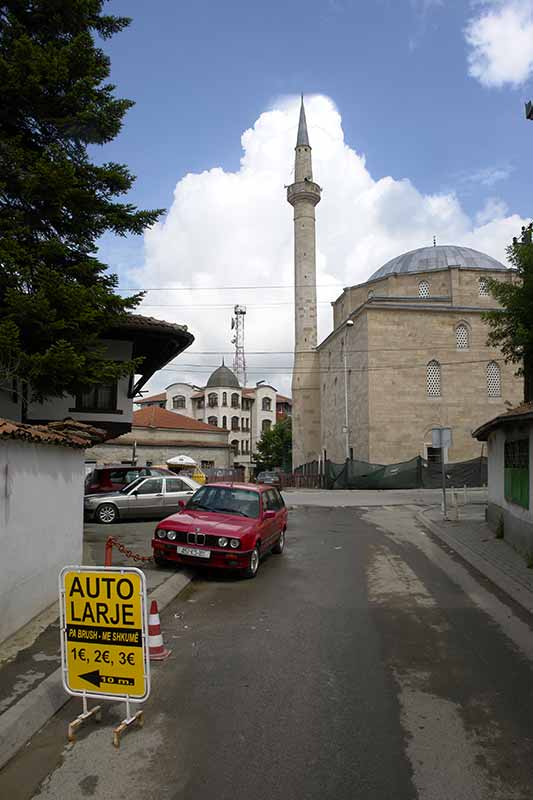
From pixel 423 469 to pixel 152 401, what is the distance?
5775 cm

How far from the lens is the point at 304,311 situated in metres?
51.4

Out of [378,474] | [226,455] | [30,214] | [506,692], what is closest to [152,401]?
[226,455]

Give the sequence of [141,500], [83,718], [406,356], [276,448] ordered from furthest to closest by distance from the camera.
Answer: [276,448] → [406,356] → [141,500] → [83,718]

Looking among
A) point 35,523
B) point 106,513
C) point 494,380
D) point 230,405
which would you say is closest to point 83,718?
point 35,523

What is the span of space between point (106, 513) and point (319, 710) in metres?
13.0

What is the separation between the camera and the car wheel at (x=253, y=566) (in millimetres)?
9375

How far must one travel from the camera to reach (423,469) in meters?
35.3

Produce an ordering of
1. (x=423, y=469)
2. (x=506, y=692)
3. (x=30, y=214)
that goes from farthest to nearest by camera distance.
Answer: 1. (x=423, y=469)
2. (x=30, y=214)
3. (x=506, y=692)

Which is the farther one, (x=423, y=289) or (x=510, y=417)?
(x=423, y=289)

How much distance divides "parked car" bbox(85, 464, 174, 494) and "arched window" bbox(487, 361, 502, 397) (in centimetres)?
3223

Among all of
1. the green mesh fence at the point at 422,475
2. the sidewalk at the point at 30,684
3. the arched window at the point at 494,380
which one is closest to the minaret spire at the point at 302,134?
the arched window at the point at 494,380

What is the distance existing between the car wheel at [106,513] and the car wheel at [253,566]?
7968 millimetres

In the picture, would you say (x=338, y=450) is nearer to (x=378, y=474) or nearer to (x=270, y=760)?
(x=378, y=474)

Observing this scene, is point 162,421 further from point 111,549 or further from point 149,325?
point 111,549
